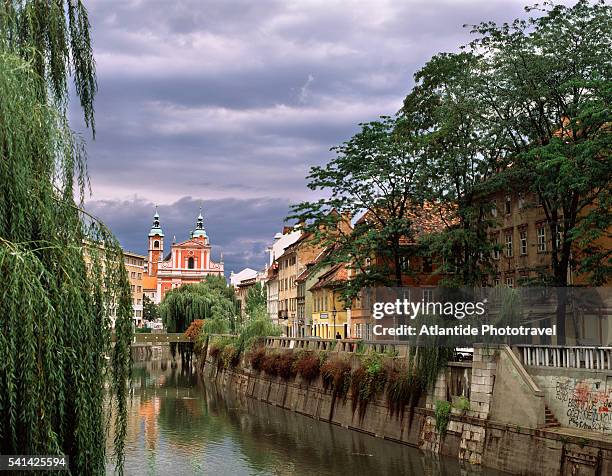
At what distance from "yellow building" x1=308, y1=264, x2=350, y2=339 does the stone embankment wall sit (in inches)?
1143

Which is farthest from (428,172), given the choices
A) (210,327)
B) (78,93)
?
(210,327)

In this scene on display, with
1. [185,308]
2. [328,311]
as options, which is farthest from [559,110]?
[185,308]

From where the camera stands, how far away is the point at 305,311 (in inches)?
2968

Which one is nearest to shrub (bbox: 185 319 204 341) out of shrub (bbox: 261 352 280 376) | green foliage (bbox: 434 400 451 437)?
shrub (bbox: 261 352 280 376)

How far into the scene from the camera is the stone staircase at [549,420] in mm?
21375

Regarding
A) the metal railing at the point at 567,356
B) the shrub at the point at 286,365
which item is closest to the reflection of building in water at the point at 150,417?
the shrub at the point at 286,365

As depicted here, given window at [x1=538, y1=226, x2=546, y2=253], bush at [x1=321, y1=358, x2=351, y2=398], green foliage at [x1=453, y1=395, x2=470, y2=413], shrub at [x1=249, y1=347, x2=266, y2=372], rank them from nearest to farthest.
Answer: green foliage at [x1=453, y1=395, x2=470, y2=413], bush at [x1=321, y1=358, x2=351, y2=398], window at [x1=538, y1=226, x2=546, y2=253], shrub at [x1=249, y1=347, x2=266, y2=372]

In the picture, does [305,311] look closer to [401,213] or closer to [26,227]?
[401,213]

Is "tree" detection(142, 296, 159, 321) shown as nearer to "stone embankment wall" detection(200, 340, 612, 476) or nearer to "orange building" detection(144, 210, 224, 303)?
"orange building" detection(144, 210, 224, 303)

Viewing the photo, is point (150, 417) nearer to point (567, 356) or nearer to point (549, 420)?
point (549, 420)

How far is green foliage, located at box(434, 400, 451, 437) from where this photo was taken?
83.6ft

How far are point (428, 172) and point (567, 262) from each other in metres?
7.67

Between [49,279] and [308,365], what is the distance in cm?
2884

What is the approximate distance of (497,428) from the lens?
22812mm
